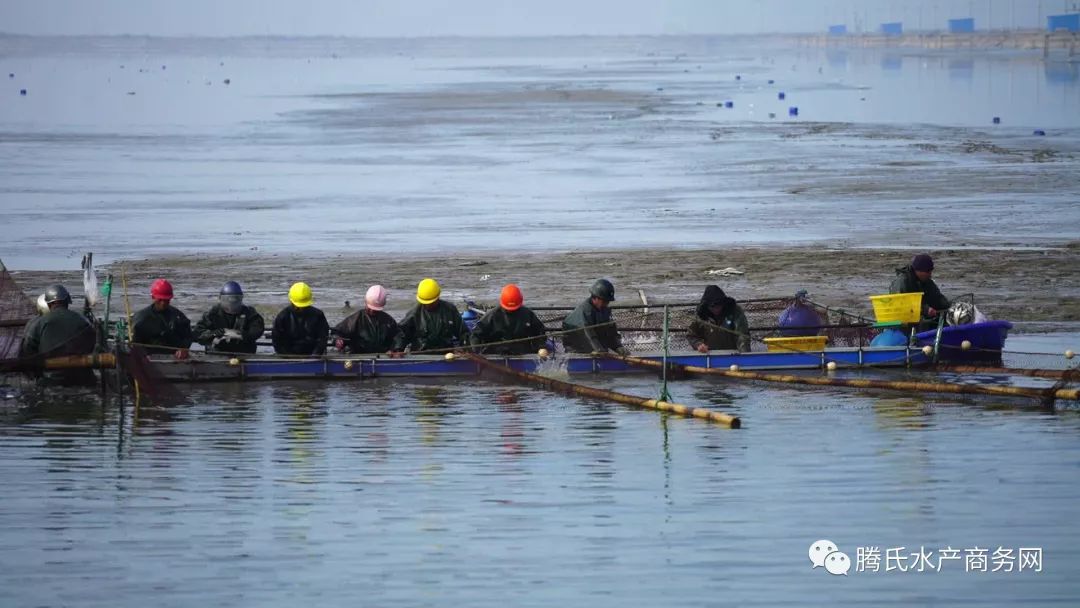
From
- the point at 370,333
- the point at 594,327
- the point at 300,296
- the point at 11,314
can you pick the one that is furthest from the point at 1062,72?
the point at 11,314

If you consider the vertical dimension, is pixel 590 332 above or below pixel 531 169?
below

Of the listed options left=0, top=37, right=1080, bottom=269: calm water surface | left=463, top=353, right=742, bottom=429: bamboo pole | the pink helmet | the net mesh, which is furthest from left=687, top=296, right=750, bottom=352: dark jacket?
left=0, top=37, right=1080, bottom=269: calm water surface

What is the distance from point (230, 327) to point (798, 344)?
22.5ft

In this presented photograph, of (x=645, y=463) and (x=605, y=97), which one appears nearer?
(x=645, y=463)

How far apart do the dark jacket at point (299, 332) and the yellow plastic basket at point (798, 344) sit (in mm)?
5382

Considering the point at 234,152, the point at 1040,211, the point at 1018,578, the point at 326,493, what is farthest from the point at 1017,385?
the point at 234,152

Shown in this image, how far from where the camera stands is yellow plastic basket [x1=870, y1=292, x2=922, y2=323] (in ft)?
70.3

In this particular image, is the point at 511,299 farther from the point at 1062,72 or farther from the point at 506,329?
the point at 1062,72

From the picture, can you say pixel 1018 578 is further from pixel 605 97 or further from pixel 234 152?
pixel 605 97

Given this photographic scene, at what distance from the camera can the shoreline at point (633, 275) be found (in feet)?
89.6

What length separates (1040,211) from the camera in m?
37.2

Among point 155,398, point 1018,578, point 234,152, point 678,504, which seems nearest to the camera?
point 1018,578

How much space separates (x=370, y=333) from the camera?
21.9 meters

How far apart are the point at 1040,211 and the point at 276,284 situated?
16.7 m
